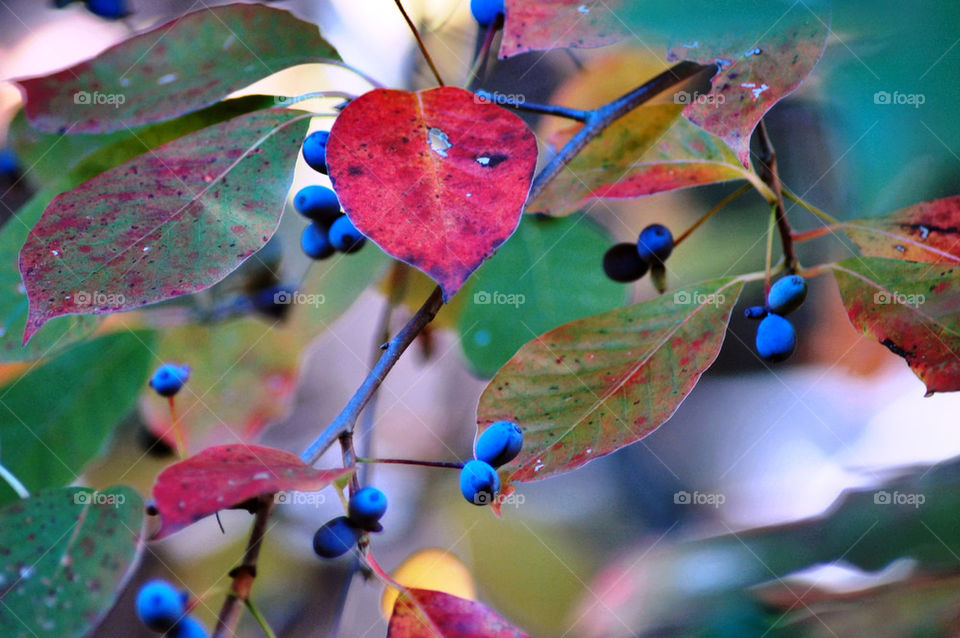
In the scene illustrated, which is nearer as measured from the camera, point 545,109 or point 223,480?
point 223,480

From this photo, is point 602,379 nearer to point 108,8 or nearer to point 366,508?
point 366,508

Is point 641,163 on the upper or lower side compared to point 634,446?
upper

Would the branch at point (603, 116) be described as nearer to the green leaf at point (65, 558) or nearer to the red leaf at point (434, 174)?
the red leaf at point (434, 174)

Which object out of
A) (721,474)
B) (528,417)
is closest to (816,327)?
(721,474)

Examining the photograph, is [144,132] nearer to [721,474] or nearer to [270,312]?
[270,312]

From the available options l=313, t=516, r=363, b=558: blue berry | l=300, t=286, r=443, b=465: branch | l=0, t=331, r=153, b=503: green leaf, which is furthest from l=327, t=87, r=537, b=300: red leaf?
l=0, t=331, r=153, b=503: green leaf

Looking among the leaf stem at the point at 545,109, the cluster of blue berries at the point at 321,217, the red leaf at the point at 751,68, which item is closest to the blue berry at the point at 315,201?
the cluster of blue berries at the point at 321,217

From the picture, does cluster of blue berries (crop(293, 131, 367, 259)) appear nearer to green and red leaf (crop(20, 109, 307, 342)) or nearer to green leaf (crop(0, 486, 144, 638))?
green and red leaf (crop(20, 109, 307, 342))

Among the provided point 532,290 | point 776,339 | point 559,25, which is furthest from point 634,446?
point 559,25
